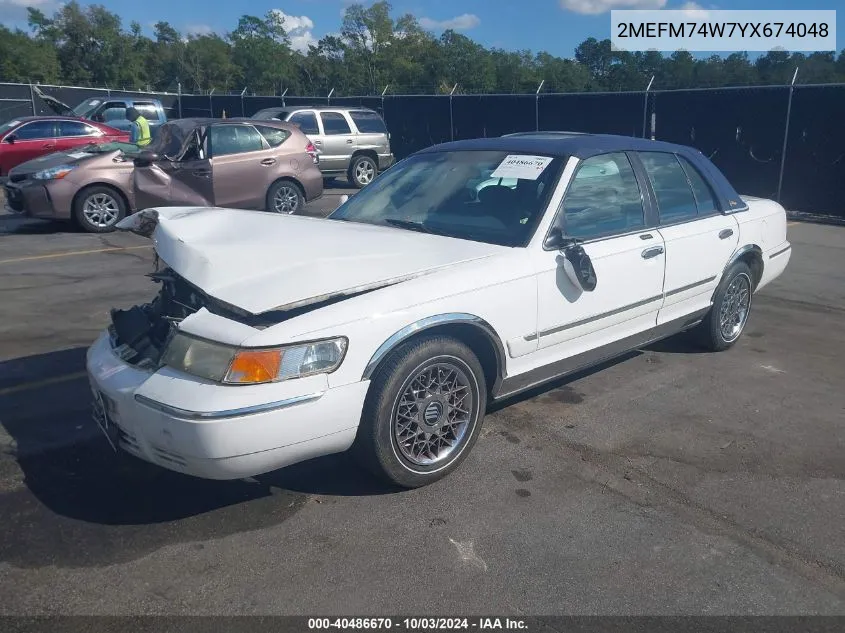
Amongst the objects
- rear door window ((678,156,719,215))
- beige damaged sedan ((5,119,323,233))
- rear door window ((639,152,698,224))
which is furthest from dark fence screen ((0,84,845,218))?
rear door window ((639,152,698,224))

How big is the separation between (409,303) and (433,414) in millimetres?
588

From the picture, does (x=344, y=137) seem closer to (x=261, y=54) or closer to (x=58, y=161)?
(x=58, y=161)

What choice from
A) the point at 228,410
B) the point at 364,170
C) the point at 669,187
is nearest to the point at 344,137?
the point at 364,170

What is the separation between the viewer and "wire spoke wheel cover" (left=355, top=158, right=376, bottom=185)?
1750 cm

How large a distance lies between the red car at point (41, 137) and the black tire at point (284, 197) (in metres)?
5.64

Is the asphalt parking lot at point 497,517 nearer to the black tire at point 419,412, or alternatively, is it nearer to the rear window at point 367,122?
the black tire at point 419,412

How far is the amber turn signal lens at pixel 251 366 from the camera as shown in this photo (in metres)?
3.12

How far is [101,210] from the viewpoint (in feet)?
35.7

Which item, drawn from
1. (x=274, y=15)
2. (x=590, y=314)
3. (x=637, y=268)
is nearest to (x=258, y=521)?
(x=590, y=314)

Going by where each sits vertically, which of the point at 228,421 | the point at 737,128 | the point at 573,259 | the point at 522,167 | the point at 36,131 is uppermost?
the point at 737,128

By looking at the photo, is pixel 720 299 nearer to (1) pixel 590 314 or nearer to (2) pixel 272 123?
(1) pixel 590 314

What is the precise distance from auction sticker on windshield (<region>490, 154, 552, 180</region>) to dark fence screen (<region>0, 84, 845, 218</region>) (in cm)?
1098

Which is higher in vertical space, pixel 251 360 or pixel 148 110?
pixel 148 110

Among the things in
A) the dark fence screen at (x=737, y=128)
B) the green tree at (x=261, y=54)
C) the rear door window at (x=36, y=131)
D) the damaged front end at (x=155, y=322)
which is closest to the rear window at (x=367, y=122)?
the dark fence screen at (x=737, y=128)
